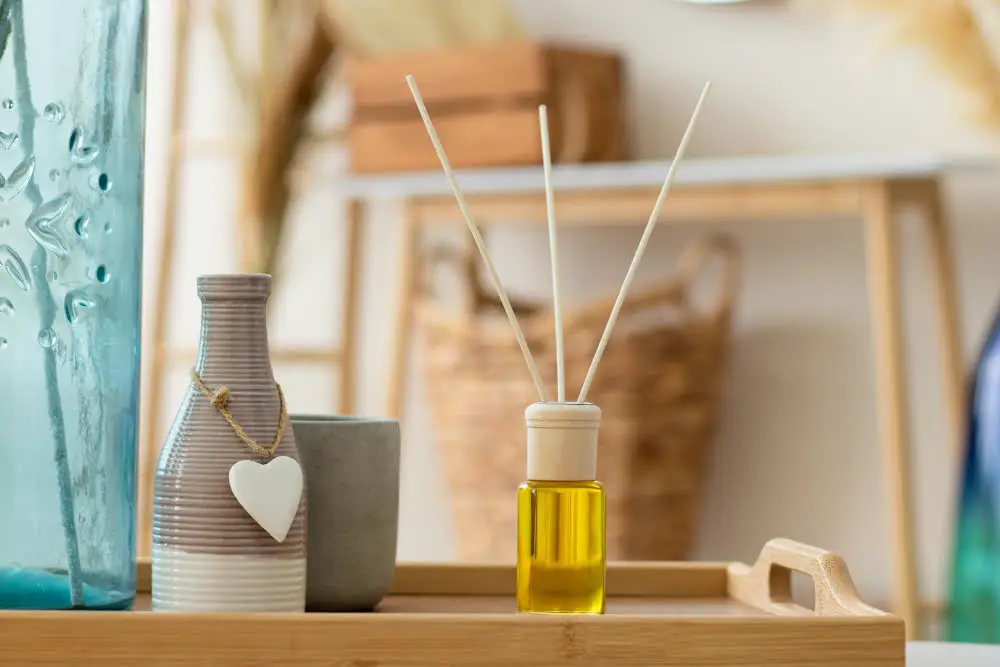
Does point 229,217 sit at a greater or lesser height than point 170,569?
greater

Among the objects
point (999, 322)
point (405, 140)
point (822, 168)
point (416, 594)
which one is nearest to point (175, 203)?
point (405, 140)

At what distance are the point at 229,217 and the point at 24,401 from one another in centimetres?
194

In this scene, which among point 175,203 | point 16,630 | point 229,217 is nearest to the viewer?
point 16,630

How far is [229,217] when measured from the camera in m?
2.54

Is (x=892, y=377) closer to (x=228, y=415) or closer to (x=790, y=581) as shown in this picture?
(x=790, y=581)

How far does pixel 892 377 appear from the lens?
165 cm

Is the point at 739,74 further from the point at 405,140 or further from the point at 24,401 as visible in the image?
the point at 24,401

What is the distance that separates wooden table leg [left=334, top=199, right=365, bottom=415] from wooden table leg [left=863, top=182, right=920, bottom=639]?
88 cm

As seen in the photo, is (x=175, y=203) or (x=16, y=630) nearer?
(x=16, y=630)

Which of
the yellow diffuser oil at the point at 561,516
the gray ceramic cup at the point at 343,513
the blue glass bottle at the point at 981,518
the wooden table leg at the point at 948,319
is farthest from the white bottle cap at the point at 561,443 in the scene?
the wooden table leg at the point at 948,319

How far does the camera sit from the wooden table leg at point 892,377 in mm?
1625

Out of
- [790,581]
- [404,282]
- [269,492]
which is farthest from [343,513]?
[404,282]

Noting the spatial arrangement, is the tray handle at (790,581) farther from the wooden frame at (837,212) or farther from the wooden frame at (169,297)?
the wooden frame at (169,297)

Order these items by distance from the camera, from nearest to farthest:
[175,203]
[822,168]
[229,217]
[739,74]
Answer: [822,168] → [739,74] → [175,203] → [229,217]
